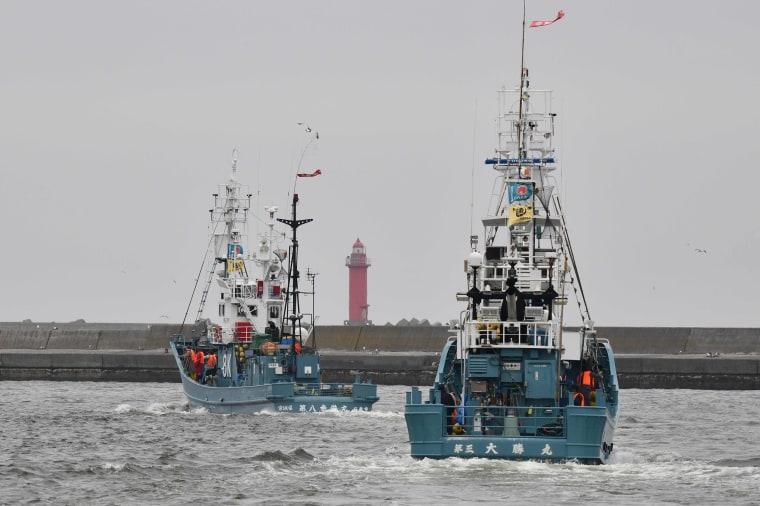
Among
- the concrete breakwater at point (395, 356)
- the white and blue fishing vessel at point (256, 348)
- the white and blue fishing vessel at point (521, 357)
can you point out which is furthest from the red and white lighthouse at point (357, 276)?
the white and blue fishing vessel at point (521, 357)

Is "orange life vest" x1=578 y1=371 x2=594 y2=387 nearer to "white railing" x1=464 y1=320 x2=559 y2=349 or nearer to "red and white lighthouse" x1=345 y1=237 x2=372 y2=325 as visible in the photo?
"white railing" x1=464 y1=320 x2=559 y2=349

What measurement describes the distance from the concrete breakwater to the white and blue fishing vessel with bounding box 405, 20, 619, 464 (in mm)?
44732

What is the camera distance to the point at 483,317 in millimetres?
43625

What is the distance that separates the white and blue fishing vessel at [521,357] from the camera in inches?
1574

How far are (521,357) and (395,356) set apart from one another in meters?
57.2

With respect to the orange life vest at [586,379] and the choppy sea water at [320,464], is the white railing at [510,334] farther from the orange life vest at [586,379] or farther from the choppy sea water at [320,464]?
the choppy sea water at [320,464]

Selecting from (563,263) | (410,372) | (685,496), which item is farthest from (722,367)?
(685,496)

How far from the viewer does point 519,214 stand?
4425 cm

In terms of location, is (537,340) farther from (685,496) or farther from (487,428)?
(685,496)

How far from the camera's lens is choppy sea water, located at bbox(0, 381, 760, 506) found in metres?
37.0

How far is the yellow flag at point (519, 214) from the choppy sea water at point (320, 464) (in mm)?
7195

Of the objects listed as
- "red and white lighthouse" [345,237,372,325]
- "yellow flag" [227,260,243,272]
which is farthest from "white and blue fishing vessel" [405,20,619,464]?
"red and white lighthouse" [345,237,372,325]

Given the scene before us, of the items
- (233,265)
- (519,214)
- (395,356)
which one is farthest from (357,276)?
(519,214)

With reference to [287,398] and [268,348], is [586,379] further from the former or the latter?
[268,348]
